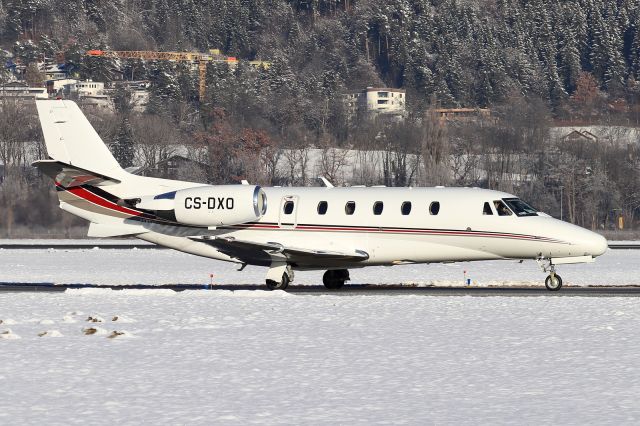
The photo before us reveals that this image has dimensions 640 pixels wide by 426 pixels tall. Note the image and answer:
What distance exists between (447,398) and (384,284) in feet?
59.9

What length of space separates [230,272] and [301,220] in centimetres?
901

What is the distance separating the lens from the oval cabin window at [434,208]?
3079 cm

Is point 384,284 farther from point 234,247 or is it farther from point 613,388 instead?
point 613,388

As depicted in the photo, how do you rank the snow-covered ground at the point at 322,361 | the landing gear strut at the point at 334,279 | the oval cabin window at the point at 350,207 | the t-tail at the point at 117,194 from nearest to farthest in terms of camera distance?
1. the snow-covered ground at the point at 322,361
2. the oval cabin window at the point at 350,207
3. the t-tail at the point at 117,194
4. the landing gear strut at the point at 334,279

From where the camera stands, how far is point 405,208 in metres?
31.1

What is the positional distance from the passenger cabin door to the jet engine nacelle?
570 mm

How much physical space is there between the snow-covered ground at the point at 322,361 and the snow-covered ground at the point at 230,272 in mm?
8657

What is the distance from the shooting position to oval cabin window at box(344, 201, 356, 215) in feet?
103

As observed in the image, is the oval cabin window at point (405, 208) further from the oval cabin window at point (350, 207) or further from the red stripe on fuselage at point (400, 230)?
the oval cabin window at point (350, 207)

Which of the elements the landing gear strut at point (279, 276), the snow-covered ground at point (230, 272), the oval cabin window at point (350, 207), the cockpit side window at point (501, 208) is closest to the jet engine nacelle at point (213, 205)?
the landing gear strut at point (279, 276)

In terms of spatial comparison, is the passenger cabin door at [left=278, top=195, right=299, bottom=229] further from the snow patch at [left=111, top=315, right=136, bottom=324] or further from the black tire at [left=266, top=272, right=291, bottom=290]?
the snow patch at [left=111, top=315, right=136, bottom=324]

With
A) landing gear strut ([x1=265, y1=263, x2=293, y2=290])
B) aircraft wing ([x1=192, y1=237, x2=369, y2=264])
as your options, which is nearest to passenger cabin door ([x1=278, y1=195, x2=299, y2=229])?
aircraft wing ([x1=192, y1=237, x2=369, y2=264])

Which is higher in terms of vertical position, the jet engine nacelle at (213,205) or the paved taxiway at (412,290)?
the jet engine nacelle at (213,205)

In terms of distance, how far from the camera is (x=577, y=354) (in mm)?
19266
